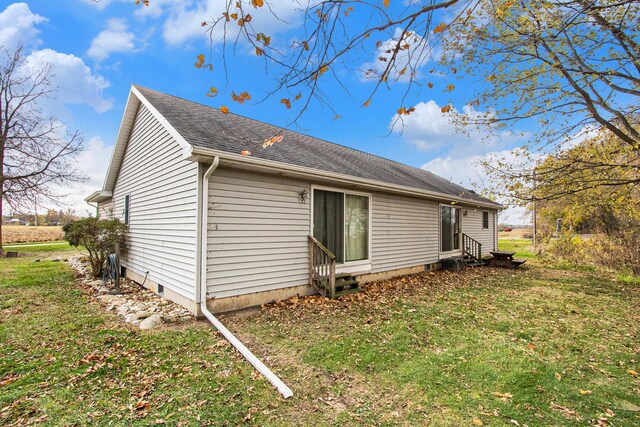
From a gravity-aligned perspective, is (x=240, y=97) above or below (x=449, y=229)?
above

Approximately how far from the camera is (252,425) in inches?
100

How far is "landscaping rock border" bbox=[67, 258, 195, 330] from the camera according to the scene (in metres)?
4.96

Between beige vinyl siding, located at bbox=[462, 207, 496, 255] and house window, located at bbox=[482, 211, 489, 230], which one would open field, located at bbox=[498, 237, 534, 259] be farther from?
house window, located at bbox=[482, 211, 489, 230]

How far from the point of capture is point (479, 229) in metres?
14.1

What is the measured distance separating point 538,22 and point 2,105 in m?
22.7

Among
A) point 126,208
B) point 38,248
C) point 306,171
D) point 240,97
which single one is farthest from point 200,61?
point 38,248

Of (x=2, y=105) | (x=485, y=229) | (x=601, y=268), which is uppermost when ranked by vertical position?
(x=2, y=105)

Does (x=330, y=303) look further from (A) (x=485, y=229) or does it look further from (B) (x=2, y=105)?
(B) (x=2, y=105)

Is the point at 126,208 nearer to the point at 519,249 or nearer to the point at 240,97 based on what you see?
the point at 240,97

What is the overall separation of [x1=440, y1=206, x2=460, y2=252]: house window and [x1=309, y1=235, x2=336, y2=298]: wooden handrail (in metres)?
6.36

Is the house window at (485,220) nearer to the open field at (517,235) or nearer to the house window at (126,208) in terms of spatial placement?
the house window at (126,208)

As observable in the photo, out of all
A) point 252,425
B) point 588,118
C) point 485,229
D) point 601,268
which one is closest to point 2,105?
point 252,425

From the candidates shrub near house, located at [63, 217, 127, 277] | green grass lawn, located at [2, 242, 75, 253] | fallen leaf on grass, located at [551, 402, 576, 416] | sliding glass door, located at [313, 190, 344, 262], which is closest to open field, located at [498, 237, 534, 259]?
sliding glass door, located at [313, 190, 344, 262]

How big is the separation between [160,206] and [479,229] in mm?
13154
